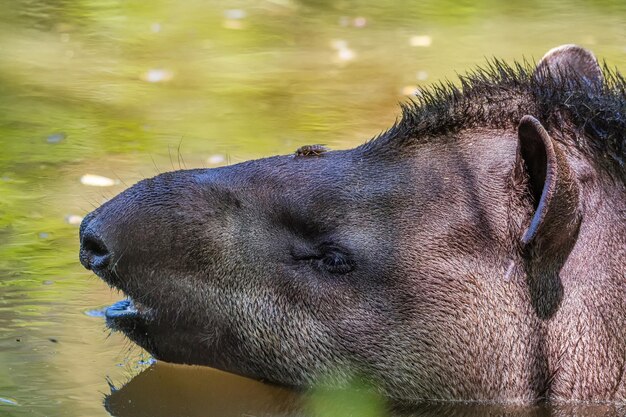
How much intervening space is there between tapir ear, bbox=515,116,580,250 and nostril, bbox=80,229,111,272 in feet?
6.69

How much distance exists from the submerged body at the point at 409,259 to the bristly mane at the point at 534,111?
10mm

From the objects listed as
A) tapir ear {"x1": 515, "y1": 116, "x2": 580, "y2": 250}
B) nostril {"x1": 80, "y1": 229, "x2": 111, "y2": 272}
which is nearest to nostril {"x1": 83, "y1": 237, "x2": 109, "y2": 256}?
nostril {"x1": 80, "y1": 229, "x2": 111, "y2": 272}

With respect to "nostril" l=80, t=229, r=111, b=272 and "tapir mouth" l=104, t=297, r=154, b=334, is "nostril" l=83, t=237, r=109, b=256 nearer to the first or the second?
"nostril" l=80, t=229, r=111, b=272

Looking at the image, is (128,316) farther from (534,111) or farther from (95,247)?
(534,111)

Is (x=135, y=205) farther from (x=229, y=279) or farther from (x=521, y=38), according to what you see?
(x=521, y=38)

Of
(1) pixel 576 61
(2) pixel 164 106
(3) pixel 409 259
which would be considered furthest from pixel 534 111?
(2) pixel 164 106

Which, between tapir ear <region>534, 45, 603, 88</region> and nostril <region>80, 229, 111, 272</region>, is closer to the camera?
nostril <region>80, 229, 111, 272</region>

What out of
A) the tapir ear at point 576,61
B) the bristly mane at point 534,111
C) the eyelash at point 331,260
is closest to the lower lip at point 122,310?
the eyelash at point 331,260

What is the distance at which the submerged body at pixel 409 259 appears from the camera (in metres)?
6.14

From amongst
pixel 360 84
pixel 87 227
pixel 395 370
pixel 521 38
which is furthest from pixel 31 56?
pixel 395 370

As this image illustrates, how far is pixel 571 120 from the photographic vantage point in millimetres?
6457

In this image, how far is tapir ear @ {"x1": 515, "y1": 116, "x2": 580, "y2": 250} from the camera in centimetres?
585

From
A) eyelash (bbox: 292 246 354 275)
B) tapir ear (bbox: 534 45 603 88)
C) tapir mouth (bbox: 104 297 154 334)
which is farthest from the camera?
tapir ear (bbox: 534 45 603 88)

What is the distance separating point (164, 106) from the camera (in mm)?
11953
